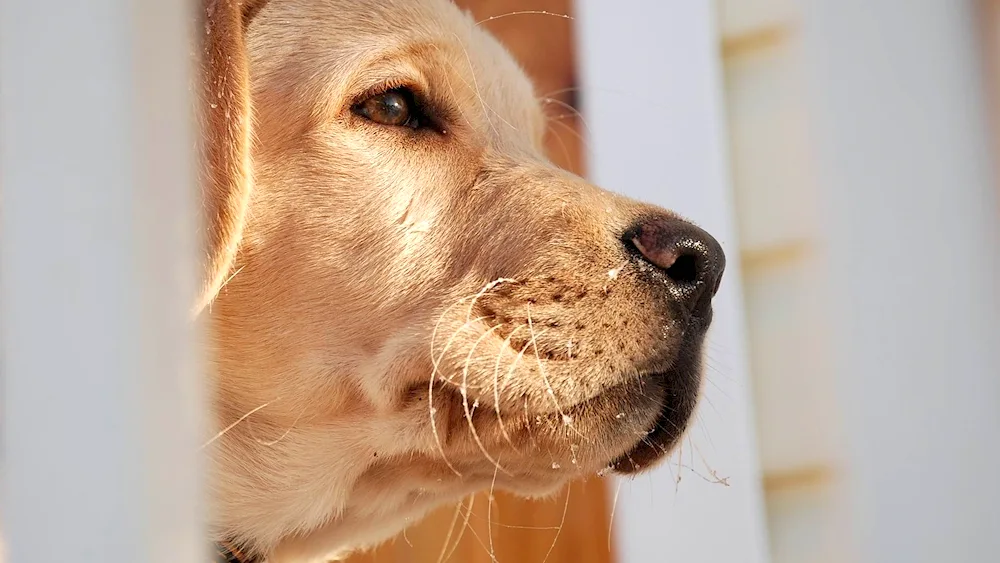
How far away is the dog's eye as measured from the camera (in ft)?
5.30

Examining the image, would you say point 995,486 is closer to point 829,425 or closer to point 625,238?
point 829,425

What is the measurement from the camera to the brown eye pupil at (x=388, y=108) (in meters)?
1.62

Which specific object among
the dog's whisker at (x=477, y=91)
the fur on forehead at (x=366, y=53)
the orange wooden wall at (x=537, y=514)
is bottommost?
the orange wooden wall at (x=537, y=514)

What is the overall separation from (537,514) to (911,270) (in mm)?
1096

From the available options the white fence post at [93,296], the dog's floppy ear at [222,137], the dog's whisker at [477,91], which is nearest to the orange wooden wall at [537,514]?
the dog's whisker at [477,91]

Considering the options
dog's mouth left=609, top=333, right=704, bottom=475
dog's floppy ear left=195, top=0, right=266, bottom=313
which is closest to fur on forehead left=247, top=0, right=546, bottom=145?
dog's floppy ear left=195, top=0, right=266, bottom=313

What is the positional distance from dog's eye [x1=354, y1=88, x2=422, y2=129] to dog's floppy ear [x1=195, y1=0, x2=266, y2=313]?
210 millimetres

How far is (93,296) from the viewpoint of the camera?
596mm

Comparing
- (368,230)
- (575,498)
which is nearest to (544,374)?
(368,230)

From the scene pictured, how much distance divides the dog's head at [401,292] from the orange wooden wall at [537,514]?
534 millimetres

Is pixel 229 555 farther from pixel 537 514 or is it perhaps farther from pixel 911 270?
pixel 911 270

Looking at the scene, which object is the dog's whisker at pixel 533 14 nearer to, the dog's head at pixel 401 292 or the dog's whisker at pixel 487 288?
the dog's head at pixel 401 292

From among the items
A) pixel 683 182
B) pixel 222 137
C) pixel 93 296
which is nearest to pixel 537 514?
pixel 683 182

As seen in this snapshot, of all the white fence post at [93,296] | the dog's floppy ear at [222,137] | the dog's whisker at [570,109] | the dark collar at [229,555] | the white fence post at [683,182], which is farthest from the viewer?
the dog's whisker at [570,109]
